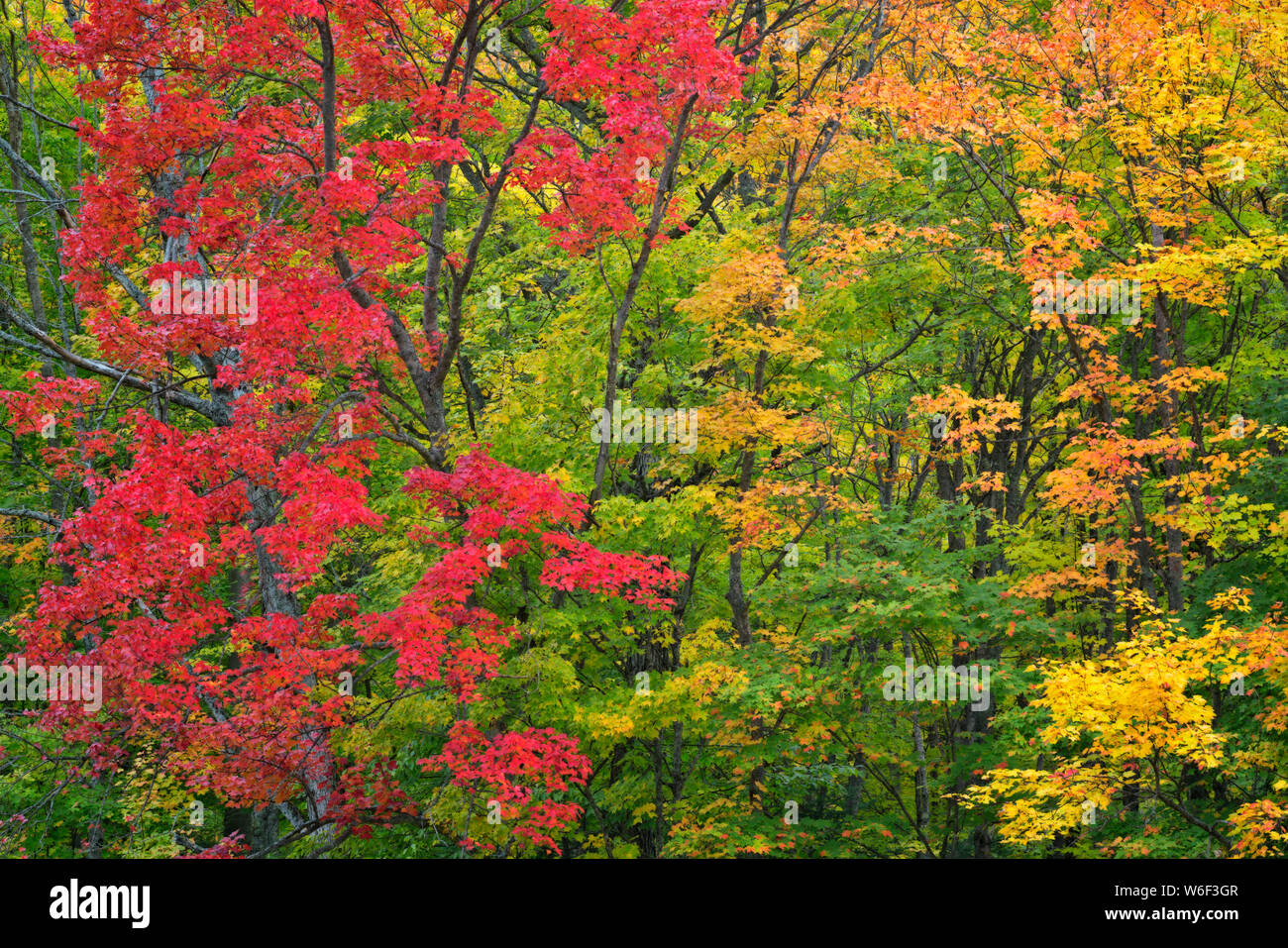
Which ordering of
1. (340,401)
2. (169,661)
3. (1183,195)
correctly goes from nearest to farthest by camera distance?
(169,661), (340,401), (1183,195)

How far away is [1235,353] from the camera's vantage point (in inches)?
578

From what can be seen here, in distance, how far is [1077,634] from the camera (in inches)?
640

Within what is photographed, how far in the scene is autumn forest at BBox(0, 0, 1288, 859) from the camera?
9977 mm

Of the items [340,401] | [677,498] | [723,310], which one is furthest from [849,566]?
[340,401]

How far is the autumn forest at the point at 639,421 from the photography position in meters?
A: 9.98

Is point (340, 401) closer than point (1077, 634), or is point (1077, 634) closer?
point (340, 401)

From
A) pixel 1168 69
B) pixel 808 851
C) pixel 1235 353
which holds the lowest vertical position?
pixel 808 851

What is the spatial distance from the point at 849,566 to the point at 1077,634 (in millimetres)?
5573

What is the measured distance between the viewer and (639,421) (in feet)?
42.4

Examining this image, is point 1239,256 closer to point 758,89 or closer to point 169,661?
point 758,89

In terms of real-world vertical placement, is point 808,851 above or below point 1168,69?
below

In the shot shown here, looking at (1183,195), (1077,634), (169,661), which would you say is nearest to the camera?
(169,661)

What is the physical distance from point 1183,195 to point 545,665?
9419 mm

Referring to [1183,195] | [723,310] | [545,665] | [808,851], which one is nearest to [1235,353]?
[1183,195]
